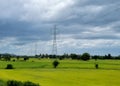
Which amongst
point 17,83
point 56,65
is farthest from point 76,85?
point 56,65

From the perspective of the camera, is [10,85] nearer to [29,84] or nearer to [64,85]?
[29,84]

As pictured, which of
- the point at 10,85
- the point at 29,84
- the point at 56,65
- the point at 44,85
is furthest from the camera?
the point at 56,65

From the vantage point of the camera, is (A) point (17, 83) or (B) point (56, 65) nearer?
(A) point (17, 83)

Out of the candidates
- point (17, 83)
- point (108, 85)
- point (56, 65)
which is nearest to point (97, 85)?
point (108, 85)

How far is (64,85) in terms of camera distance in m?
54.7

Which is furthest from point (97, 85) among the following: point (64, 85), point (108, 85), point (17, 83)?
point (17, 83)

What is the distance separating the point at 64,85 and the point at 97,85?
18.1ft

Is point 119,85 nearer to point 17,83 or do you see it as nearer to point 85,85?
point 85,85

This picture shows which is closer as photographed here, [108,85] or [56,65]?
[108,85]

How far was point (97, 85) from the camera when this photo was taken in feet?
184

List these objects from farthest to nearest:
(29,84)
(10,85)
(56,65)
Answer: (56,65)
(10,85)
(29,84)

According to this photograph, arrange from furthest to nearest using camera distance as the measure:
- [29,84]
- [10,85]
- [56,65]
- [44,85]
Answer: [56,65] → [44,85] → [10,85] → [29,84]

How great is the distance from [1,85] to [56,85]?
30.7ft

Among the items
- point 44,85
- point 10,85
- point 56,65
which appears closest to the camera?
point 10,85
